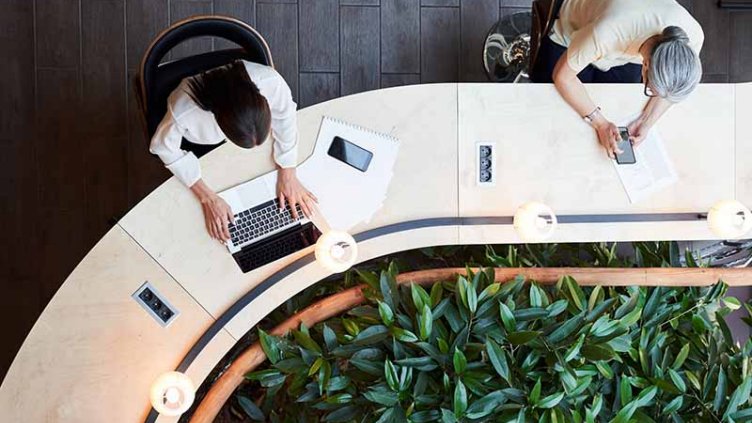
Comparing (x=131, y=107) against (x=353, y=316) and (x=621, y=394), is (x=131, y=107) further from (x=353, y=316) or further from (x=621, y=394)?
(x=621, y=394)

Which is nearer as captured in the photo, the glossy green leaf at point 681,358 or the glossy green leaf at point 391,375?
the glossy green leaf at point 391,375

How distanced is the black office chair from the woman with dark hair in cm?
15

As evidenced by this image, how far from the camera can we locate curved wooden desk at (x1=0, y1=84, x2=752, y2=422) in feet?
7.32

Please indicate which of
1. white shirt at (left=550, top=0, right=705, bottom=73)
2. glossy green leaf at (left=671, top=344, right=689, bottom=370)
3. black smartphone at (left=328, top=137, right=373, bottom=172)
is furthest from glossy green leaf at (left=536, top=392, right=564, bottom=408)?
white shirt at (left=550, top=0, right=705, bottom=73)

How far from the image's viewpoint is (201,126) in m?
2.08

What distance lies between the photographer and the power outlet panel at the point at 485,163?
2.42 m

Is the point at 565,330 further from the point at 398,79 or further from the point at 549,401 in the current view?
the point at 398,79

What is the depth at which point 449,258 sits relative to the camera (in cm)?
294

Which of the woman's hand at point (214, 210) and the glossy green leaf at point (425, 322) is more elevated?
the woman's hand at point (214, 210)

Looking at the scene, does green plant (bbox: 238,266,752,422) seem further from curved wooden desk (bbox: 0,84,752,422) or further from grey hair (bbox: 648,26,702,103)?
grey hair (bbox: 648,26,702,103)

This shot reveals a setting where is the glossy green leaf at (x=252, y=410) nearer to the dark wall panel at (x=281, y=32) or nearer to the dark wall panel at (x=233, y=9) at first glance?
the dark wall panel at (x=281, y=32)

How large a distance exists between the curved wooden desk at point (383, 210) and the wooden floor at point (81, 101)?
1046mm

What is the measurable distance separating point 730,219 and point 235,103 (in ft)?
6.08

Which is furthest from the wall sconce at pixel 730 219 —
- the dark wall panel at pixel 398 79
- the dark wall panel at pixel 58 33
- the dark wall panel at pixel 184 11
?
the dark wall panel at pixel 58 33
